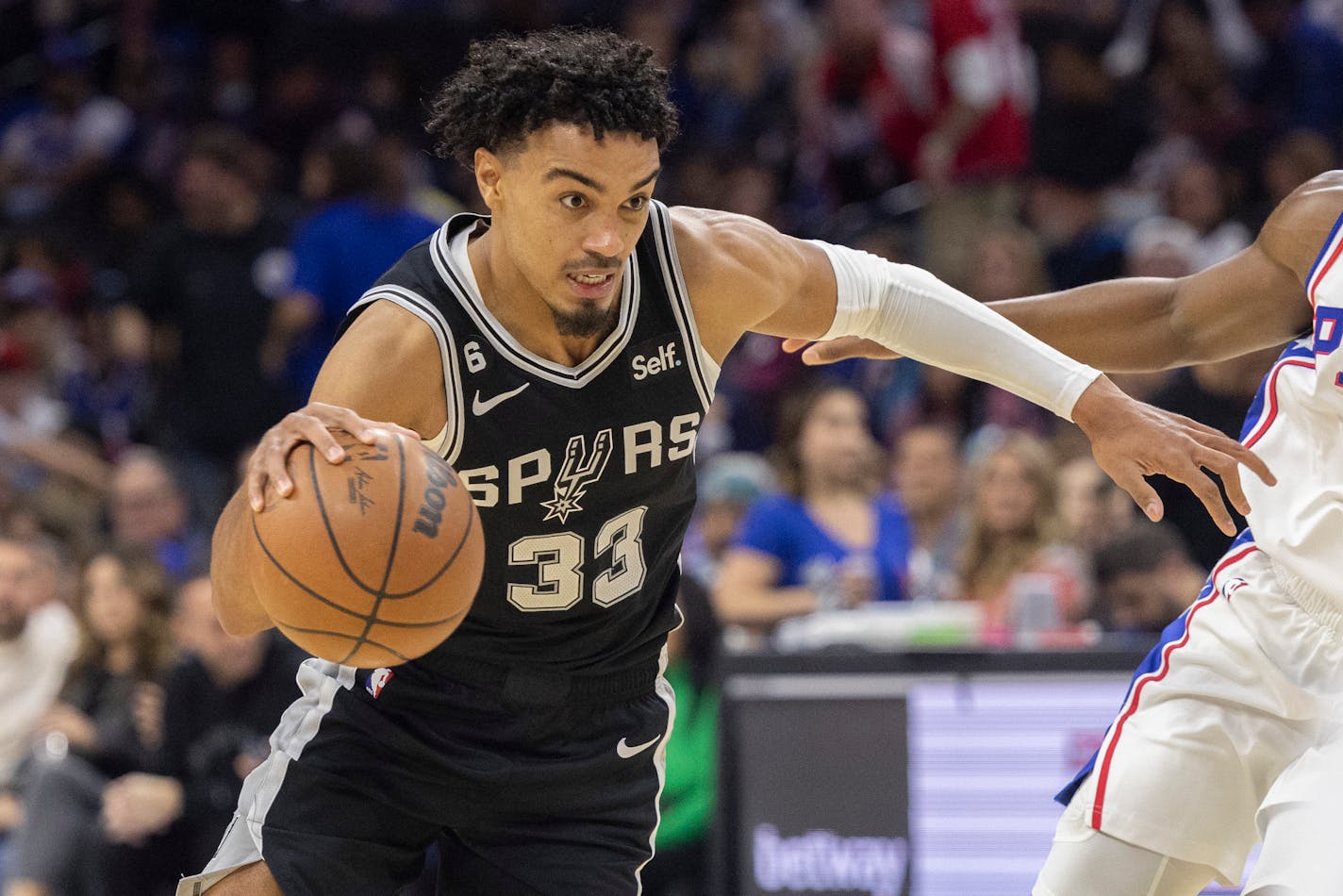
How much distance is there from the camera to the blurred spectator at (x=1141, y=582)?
252 inches

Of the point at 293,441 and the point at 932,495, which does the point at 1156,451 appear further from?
the point at 932,495

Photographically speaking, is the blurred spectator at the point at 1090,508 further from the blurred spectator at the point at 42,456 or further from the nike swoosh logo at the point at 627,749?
the blurred spectator at the point at 42,456

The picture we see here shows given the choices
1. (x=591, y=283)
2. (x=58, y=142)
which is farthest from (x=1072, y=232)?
(x=591, y=283)

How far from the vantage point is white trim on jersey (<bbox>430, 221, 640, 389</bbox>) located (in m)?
3.32

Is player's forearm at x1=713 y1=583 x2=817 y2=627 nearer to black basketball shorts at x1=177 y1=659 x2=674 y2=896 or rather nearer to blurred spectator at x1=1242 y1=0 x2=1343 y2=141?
black basketball shorts at x1=177 y1=659 x2=674 y2=896

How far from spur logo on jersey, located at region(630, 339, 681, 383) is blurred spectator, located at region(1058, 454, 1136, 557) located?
3756mm

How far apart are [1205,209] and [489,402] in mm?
6938

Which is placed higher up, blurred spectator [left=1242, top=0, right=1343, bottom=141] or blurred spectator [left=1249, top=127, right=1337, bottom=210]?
blurred spectator [left=1242, top=0, right=1343, bottom=141]

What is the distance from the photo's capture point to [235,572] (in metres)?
3.05

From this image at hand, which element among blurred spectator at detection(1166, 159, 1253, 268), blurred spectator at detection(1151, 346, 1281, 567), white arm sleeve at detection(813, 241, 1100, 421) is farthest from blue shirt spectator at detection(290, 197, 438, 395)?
white arm sleeve at detection(813, 241, 1100, 421)

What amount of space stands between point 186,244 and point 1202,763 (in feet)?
23.3

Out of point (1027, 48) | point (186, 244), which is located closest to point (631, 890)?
point (186, 244)

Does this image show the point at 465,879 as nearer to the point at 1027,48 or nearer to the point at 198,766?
the point at 198,766

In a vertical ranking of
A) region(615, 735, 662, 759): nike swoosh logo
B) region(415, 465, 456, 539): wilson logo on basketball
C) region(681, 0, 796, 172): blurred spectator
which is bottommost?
region(615, 735, 662, 759): nike swoosh logo
